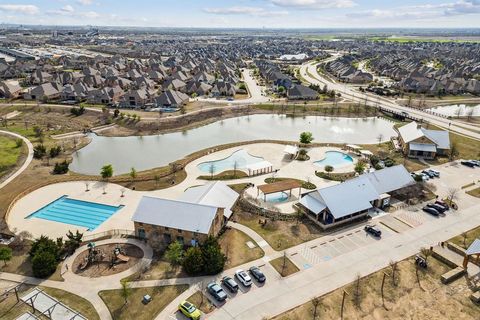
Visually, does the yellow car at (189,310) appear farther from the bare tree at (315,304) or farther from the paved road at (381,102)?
the paved road at (381,102)

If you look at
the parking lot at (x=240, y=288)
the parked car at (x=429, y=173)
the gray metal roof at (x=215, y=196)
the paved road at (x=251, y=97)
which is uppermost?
the paved road at (x=251, y=97)

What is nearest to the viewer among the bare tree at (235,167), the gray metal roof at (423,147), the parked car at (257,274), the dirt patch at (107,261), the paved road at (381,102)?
the parked car at (257,274)

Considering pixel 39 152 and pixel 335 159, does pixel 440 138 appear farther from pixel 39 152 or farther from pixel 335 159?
pixel 39 152

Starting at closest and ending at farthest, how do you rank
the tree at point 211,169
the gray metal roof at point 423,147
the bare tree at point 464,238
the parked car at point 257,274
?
the parked car at point 257,274 → the bare tree at point 464,238 → the tree at point 211,169 → the gray metal roof at point 423,147

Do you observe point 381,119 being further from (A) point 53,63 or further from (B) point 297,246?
(A) point 53,63

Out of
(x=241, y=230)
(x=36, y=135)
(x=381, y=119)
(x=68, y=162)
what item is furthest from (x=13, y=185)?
(x=381, y=119)

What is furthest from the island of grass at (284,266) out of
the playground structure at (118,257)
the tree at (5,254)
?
the tree at (5,254)
